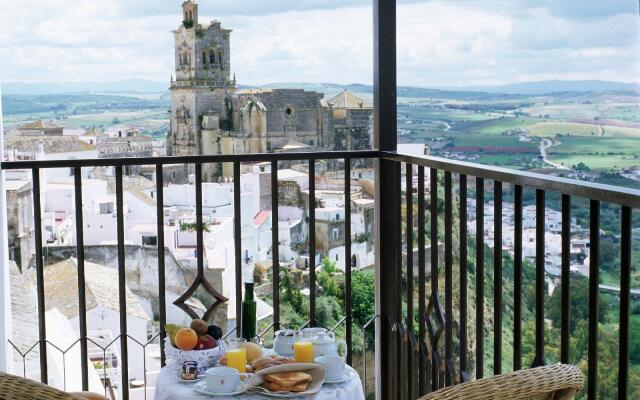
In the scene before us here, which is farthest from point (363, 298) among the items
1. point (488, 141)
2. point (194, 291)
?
point (488, 141)

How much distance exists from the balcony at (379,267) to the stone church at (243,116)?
0.22m

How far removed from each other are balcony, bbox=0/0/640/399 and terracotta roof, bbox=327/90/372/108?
0.29 m

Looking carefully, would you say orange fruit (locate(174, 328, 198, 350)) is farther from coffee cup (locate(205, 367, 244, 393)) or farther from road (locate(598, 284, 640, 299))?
road (locate(598, 284, 640, 299))

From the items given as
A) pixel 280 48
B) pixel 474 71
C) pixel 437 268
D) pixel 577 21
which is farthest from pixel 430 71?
pixel 437 268

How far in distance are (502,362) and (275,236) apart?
126 centimetres

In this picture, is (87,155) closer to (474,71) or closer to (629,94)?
(474,71)

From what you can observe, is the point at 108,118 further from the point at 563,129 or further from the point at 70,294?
the point at 563,129

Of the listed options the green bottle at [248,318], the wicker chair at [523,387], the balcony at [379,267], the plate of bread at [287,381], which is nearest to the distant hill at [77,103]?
the balcony at [379,267]

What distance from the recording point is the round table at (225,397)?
92.8 inches

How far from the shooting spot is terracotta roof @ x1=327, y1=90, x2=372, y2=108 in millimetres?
3823

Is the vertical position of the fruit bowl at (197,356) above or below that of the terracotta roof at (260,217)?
below

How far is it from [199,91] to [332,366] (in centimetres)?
190

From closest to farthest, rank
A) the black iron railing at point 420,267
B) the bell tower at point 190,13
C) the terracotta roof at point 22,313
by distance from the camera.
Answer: the black iron railing at point 420,267 < the terracotta roof at point 22,313 < the bell tower at point 190,13

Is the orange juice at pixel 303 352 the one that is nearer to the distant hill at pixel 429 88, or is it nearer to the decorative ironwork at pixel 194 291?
the decorative ironwork at pixel 194 291
